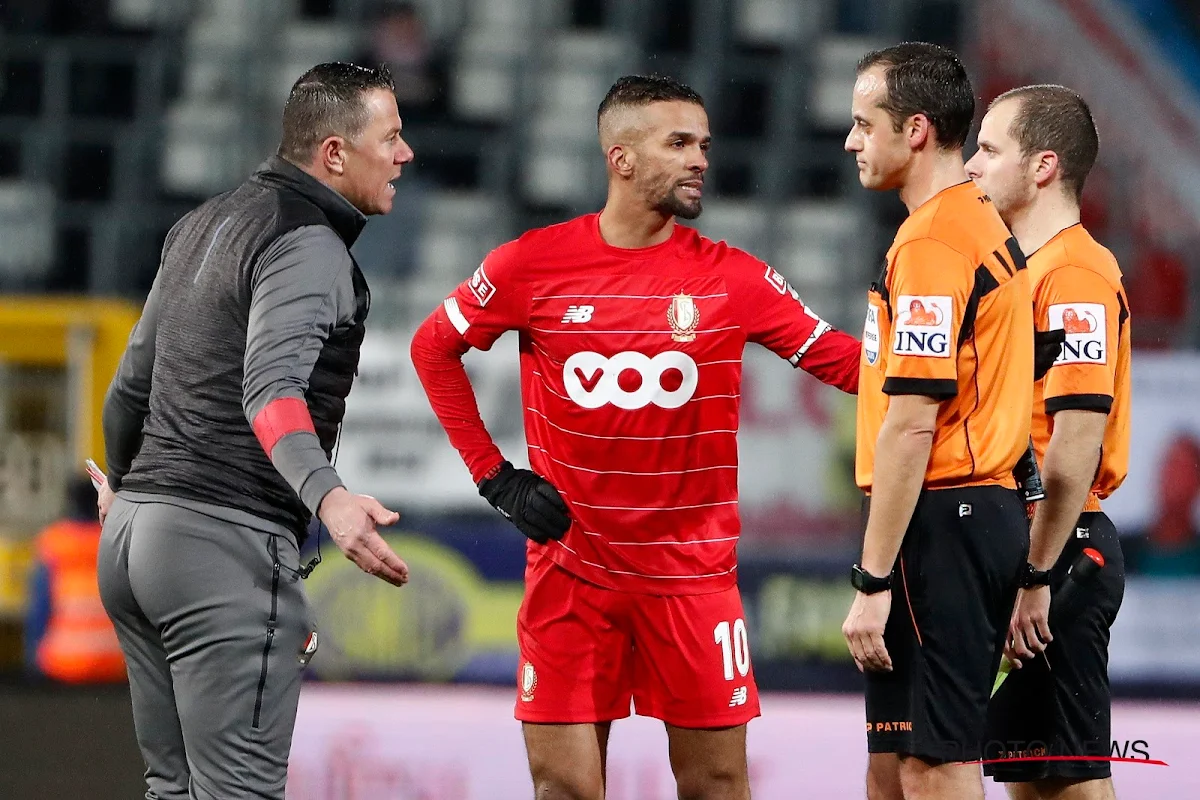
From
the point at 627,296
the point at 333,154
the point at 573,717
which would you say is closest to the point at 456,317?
the point at 627,296

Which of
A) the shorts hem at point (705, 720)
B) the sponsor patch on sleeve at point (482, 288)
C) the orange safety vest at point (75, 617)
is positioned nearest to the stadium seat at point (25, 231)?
the orange safety vest at point (75, 617)

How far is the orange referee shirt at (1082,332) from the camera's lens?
2.88 meters

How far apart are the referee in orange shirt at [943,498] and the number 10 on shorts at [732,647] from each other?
513 mm

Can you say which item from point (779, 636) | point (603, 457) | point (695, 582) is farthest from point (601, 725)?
point (779, 636)

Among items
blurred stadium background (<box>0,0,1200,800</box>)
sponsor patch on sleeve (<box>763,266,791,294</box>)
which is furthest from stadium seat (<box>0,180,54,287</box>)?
sponsor patch on sleeve (<box>763,266,791,294</box>)

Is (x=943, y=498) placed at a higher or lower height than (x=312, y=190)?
lower

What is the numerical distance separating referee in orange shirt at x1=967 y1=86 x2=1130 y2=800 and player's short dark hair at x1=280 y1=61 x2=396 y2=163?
4.33 feet

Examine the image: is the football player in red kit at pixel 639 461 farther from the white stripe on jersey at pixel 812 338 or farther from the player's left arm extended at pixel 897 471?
the player's left arm extended at pixel 897 471

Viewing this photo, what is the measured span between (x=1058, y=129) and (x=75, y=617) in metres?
5.42

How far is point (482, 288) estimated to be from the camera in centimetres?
322

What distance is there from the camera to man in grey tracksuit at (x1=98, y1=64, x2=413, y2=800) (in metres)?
2.44

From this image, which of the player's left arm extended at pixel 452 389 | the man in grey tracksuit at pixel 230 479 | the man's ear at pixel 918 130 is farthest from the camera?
the player's left arm extended at pixel 452 389

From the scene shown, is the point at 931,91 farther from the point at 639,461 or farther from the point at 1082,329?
the point at 639,461

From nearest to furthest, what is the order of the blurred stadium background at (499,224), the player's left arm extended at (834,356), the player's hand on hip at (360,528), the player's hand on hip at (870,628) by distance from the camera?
the player's hand on hip at (360,528) → the player's hand on hip at (870,628) → the player's left arm extended at (834,356) → the blurred stadium background at (499,224)
